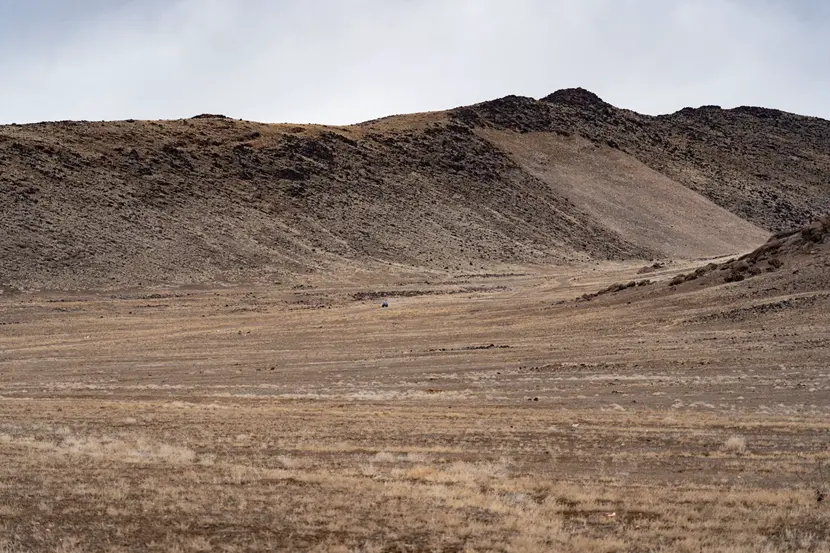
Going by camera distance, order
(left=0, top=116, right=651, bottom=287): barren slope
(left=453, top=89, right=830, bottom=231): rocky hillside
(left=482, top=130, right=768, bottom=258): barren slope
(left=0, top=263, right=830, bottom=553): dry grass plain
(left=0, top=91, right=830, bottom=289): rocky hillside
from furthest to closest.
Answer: (left=453, top=89, right=830, bottom=231): rocky hillside
(left=482, top=130, right=768, bottom=258): barren slope
(left=0, top=91, right=830, bottom=289): rocky hillside
(left=0, top=116, right=651, bottom=287): barren slope
(left=0, top=263, right=830, bottom=553): dry grass plain

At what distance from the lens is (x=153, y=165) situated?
249ft

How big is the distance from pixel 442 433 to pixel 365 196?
222 feet

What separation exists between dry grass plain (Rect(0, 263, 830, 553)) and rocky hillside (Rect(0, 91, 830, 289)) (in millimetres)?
26461

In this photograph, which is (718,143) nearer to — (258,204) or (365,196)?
(365,196)

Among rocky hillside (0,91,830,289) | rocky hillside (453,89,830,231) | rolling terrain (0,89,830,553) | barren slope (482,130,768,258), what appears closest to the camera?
rolling terrain (0,89,830,553)

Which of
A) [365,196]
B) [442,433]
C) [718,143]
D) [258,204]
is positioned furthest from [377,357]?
[718,143]

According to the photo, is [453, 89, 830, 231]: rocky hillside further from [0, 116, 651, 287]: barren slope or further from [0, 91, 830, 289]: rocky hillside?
[0, 116, 651, 287]: barren slope

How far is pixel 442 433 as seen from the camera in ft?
52.0

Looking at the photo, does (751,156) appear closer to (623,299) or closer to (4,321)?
(623,299)

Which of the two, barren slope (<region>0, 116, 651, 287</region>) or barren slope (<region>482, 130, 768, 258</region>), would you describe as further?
barren slope (<region>482, 130, 768, 258</region>)

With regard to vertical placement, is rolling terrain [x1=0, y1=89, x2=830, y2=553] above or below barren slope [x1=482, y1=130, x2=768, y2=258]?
below

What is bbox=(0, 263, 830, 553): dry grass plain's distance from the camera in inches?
367

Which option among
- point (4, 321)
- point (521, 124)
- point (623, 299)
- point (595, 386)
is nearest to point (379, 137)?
point (521, 124)

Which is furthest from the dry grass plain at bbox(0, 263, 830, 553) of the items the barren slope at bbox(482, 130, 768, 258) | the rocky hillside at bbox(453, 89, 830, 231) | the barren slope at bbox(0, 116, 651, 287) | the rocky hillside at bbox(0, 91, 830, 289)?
the rocky hillside at bbox(453, 89, 830, 231)
